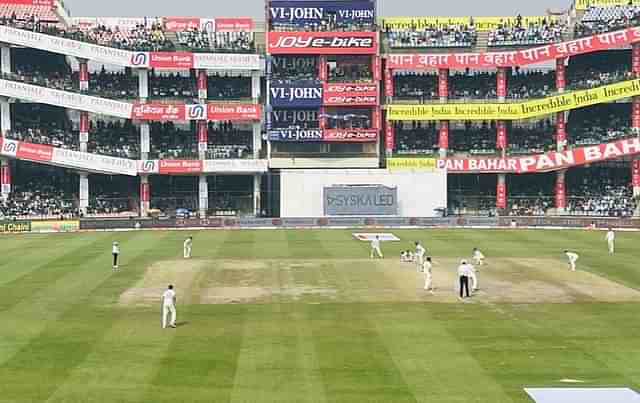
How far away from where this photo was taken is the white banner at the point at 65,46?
8119 cm

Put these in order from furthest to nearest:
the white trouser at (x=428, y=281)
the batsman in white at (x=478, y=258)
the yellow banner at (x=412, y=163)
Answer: the yellow banner at (x=412, y=163), the batsman in white at (x=478, y=258), the white trouser at (x=428, y=281)

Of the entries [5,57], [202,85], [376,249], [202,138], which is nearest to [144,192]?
[202,138]

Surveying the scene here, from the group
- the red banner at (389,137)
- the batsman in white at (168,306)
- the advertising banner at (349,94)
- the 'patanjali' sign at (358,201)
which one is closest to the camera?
the batsman in white at (168,306)

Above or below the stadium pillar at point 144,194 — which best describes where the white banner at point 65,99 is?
above

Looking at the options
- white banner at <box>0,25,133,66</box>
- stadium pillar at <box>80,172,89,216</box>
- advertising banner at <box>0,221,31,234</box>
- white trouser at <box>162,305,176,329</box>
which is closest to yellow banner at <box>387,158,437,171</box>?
white banner at <box>0,25,133,66</box>

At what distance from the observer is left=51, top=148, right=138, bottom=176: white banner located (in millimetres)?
81438

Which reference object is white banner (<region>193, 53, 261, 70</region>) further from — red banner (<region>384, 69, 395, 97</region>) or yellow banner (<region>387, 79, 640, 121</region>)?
yellow banner (<region>387, 79, 640, 121</region>)

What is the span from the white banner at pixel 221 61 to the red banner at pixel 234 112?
12.7 ft

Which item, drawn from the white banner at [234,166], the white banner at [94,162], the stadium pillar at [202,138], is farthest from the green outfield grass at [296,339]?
the stadium pillar at [202,138]

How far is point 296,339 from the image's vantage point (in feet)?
89.9

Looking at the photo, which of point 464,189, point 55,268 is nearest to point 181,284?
point 55,268

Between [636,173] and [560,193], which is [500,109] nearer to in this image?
[560,193]

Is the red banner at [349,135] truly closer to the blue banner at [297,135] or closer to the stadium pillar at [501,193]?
the blue banner at [297,135]

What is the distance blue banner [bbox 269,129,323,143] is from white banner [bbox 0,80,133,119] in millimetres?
14430
